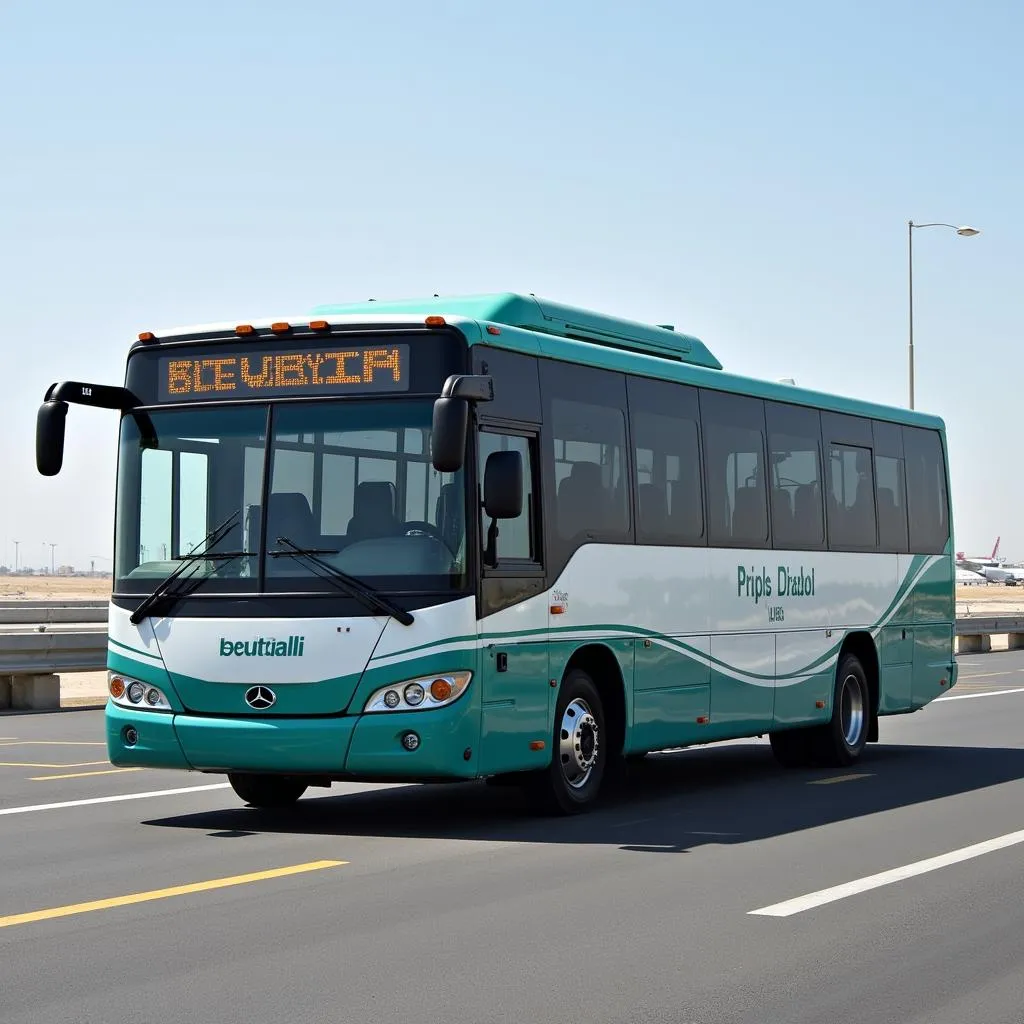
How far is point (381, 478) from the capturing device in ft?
37.4

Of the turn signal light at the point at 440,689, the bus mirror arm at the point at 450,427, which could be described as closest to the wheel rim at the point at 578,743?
the turn signal light at the point at 440,689

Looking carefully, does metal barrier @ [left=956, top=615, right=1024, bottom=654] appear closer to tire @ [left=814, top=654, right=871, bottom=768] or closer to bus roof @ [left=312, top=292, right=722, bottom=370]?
tire @ [left=814, top=654, right=871, bottom=768]

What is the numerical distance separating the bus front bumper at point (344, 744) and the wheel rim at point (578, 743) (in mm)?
1244

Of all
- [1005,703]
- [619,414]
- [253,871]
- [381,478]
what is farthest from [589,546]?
[1005,703]

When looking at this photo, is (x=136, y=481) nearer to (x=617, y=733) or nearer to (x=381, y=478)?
(x=381, y=478)

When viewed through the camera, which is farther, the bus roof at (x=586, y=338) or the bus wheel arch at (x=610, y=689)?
the bus wheel arch at (x=610, y=689)

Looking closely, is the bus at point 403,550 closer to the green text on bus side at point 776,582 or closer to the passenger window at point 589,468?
the passenger window at point 589,468

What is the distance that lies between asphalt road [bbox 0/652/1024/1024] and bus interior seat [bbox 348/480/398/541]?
6.14ft

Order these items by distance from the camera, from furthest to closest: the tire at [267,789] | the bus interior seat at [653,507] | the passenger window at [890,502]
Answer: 1. the passenger window at [890,502]
2. the bus interior seat at [653,507]
3. the tire at [267,789]

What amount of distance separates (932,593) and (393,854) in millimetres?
9719

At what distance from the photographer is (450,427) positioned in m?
10.8

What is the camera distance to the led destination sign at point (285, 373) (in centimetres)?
1161

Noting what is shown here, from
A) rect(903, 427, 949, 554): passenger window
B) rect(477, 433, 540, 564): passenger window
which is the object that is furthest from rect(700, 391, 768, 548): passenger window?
rect(903, 427, 949, 554): passenger window

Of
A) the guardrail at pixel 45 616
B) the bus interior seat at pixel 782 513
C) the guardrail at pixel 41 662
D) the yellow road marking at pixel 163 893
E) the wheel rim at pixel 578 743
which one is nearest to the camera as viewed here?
the yellow road marking at pixel 163 893
